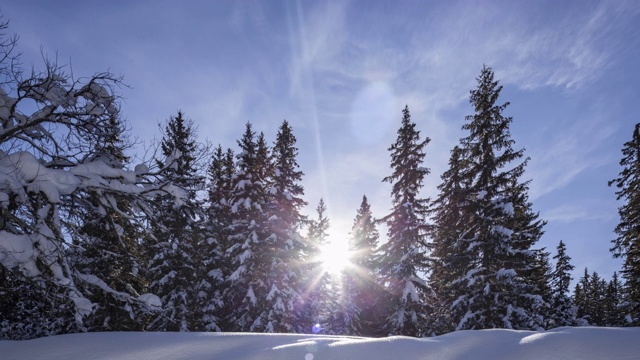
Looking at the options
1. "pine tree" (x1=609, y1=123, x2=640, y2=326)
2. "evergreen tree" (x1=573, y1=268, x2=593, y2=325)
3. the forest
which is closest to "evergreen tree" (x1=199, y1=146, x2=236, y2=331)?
the forest

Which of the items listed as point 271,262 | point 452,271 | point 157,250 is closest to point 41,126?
point 157,250

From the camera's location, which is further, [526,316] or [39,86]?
[526,316]

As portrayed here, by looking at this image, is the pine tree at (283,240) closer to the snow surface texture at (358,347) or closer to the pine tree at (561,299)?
the snow surface texture at (358,347)

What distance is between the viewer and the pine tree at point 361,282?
83.9ft

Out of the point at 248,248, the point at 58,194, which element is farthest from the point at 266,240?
the point at 58,194

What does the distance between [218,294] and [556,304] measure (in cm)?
3182

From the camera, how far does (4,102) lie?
4613 mm

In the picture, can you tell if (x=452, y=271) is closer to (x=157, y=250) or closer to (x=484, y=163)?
(x=484, y=163)

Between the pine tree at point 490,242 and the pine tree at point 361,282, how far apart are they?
1119cm

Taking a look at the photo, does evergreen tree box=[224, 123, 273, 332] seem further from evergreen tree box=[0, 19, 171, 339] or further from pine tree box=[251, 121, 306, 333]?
evergreen tree box=[0, 19, 171, 339]

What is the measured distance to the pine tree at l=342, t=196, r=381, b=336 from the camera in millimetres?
25562

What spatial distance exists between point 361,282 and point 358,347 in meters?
24.1

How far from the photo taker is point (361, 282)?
26.3 metres

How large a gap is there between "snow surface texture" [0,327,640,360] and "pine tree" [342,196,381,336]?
71.4 ft
